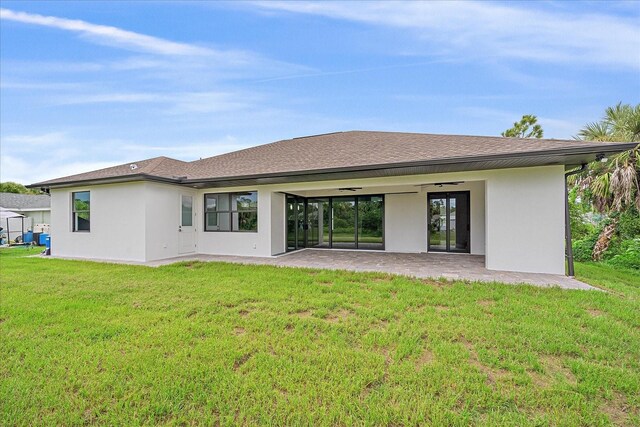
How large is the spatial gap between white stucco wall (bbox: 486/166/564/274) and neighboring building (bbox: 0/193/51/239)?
88.3 ft

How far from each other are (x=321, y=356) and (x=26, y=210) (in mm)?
28426

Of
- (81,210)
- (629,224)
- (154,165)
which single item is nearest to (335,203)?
(154,165)

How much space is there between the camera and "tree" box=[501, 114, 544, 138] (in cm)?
2438

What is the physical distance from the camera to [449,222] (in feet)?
36.5

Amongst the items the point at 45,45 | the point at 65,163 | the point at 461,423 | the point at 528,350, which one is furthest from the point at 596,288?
the point at 65,163

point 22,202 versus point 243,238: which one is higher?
point 22,202

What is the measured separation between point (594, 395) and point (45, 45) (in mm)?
15181

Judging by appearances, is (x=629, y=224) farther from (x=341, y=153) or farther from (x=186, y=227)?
(x=186, y=227)

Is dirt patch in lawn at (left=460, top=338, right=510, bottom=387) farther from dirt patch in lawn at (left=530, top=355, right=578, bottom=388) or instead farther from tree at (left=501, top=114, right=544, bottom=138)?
tree at (left=501, top=114, right=544, bottom=138)

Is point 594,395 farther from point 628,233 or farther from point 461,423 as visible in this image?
point 628,233

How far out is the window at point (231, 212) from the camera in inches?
427

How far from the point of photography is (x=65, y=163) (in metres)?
20.1

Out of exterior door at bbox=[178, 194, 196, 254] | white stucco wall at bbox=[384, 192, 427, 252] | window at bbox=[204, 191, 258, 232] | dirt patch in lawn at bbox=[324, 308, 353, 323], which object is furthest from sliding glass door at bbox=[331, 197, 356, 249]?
dirt patch in lawn at bbox=[324, 308, 353, 323]

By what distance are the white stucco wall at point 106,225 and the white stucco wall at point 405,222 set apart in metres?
8.92
